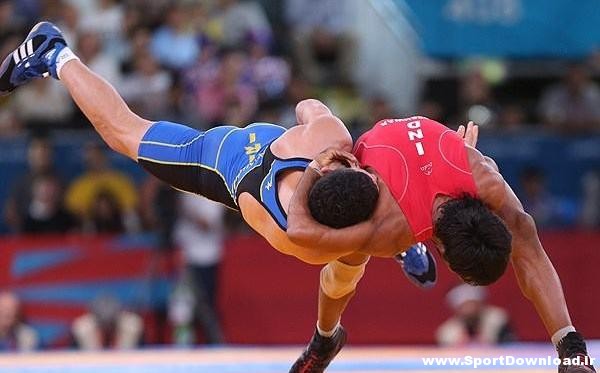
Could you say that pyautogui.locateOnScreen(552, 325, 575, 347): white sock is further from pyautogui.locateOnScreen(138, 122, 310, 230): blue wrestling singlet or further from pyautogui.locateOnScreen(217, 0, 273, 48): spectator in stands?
pyautogui.locateOnScreen(217, 0, 273, 48): spectator in stands

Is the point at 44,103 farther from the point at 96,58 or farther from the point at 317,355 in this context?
the point at 317,355

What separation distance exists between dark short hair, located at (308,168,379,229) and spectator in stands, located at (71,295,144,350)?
408 cm

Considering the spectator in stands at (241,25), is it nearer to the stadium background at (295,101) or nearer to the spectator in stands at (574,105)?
the stadium background at (295,101)

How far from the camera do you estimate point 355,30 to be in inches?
453

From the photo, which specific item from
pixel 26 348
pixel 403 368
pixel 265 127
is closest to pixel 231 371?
pixel 403 368

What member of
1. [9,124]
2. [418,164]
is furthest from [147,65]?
[418,164]

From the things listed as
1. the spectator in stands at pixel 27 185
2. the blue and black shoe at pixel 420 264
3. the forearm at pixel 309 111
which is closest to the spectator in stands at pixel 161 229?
the spectator in stands at pixel 27 185

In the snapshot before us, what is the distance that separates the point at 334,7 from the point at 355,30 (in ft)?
0.81

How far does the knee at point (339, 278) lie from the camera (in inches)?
222

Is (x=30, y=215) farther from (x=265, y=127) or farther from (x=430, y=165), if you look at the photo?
(x=430, y=165)

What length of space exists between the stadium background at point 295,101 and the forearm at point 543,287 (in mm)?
3914

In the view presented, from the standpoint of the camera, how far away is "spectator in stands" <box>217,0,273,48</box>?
35.4 feet

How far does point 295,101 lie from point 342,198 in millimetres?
5444

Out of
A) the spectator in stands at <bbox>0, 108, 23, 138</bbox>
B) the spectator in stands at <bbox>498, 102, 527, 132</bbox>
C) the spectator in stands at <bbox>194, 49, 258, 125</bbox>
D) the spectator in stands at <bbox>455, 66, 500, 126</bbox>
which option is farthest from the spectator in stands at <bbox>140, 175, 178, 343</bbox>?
the spectator in stands at <bbox>498, 102, 527, 132</bbox>
